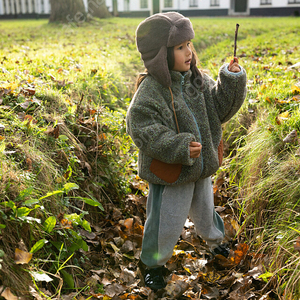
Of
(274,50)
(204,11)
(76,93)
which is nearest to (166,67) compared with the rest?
(76,93)

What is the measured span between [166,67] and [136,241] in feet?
4.64

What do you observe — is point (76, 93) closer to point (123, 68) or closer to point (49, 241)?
point (49, 241)

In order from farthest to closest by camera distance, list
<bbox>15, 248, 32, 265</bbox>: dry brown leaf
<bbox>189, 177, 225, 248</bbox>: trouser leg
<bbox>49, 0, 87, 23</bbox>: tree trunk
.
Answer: <bbox>49, 0, 87, 23</bbox>: tree trunk → <bbox>189, 177, 225, 248</bbox>: trouser leg → <bbox>15, 248, 32, 265</bbox>: dry brown leaf

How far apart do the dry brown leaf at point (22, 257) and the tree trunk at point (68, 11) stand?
471 inches

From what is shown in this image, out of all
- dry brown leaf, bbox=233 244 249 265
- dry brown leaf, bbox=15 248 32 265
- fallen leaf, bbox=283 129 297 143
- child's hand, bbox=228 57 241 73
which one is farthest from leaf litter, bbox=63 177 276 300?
child's hand, bbox=228 57 241 73

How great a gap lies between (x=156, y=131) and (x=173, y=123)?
163 millimetres

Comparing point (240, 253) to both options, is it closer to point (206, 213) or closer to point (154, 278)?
point (206, 213)

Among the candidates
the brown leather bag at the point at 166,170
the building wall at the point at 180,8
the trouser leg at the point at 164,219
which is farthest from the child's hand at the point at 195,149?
the building wall at the point at 180,8

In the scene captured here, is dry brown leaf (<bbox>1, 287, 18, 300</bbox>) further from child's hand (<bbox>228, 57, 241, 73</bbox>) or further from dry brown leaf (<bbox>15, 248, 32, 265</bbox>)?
child's hand (<bbox>228, 57, 241, 73</bbox>)

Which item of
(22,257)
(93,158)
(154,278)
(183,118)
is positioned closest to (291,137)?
(183,118)

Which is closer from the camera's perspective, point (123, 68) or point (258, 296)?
point (258, 296)

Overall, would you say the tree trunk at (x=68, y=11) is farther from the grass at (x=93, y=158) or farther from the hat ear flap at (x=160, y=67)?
the hat ear flap at (x=160, y=67)

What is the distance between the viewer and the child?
190cm

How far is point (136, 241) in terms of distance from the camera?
8.82ft
